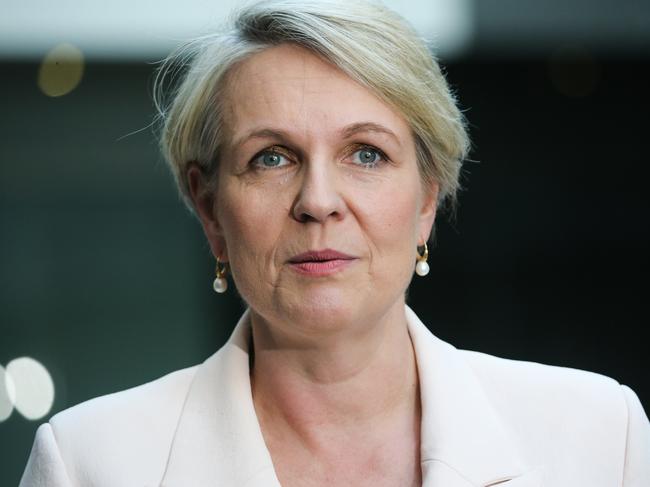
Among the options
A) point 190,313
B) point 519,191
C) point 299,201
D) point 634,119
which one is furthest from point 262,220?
point 634,119

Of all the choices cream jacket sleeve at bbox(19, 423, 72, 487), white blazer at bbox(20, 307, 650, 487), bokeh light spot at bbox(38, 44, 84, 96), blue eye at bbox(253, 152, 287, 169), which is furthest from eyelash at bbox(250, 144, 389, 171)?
bokeh light spot at bbox(38, 44, 84, 96)

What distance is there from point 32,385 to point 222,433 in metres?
1.65

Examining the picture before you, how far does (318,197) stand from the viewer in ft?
6.67

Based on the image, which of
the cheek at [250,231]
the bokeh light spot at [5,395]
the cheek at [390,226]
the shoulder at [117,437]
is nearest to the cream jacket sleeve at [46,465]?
the shoulder at [117,437]

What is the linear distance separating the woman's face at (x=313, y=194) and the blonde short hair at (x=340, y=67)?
3cm

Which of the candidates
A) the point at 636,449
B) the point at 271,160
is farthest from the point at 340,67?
the point at 636,449

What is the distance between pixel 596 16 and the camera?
3818mm

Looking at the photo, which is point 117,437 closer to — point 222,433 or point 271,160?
point 222,433

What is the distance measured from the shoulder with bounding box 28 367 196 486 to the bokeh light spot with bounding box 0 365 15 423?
4.63 feet

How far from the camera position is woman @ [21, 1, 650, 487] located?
2.09m

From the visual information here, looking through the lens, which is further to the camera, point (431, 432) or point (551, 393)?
point (551, 393)

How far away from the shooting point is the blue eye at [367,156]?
84.2 inches

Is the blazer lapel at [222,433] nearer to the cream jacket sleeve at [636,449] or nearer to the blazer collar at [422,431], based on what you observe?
the blazer collar at [422,431]

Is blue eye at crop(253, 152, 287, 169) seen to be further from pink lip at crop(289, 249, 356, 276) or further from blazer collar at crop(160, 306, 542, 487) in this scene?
blazer collar at crop(160, 306, 542, 487)
